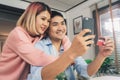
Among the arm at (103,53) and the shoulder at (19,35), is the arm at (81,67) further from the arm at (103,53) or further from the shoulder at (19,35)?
the shoulder at (19,35)

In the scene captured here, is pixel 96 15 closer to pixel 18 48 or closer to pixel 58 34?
pixel 58 34

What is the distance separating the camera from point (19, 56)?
2.54ft

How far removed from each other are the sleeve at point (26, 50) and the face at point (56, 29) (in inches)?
12.3

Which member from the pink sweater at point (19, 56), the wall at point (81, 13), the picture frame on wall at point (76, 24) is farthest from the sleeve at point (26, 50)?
the picture frame on wall at point (76, 24)

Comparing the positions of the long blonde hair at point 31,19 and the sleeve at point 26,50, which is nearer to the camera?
the sleeve at point 26,50

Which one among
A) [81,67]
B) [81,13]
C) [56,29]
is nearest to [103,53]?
[81,67]

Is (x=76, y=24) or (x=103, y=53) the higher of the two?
(x=76, y=24)

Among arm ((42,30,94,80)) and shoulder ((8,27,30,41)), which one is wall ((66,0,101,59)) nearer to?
shoulder ((8,27,30,41))

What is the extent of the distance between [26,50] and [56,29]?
42 cm

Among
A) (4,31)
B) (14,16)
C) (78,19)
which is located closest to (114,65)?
(78,19)

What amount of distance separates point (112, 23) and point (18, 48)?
181 cm

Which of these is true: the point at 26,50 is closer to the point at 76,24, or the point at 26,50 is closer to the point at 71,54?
the point at 71,54

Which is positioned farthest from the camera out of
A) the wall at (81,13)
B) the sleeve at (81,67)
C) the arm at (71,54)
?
the wall at (81,13)

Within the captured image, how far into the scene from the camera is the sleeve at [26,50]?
0.68 meters
